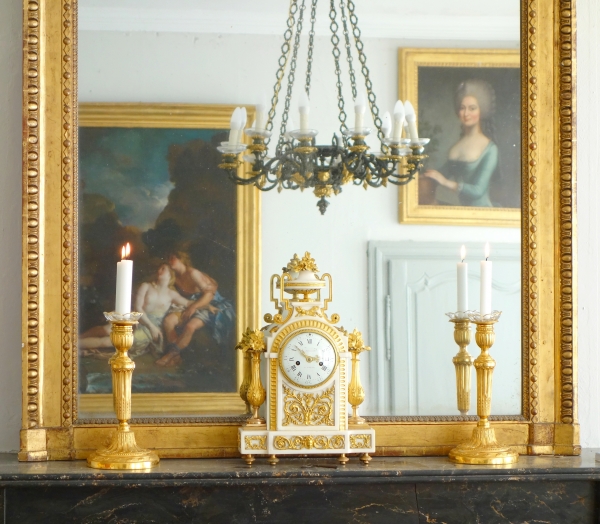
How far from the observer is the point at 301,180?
6.30 feet

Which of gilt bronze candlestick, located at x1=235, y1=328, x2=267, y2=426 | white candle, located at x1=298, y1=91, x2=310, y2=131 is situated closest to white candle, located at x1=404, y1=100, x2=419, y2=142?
white candle, located at x1=298, y1=91, x2=310, y2=131

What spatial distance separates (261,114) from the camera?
6.31 ft

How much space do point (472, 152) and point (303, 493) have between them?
83 centimetres

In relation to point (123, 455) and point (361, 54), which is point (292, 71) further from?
point (123, 455)

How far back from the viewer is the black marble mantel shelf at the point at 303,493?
5.69 ft

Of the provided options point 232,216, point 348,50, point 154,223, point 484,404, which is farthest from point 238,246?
point 484,404

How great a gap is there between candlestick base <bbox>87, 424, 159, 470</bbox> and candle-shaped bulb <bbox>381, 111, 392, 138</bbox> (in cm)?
83

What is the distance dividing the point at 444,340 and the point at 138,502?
74 cm

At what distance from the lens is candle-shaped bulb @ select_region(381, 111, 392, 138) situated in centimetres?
194

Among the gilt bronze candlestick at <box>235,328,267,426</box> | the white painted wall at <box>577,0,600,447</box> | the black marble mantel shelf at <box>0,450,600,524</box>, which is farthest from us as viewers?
the white painted wall at <box>577,0,600,447</box>

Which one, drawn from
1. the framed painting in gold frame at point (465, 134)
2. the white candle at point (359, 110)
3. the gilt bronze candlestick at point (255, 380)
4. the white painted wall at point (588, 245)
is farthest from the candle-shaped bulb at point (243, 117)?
the white painted wall at point (588, 245)

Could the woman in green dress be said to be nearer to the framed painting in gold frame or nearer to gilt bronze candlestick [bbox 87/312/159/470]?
the framed painting in gold frame

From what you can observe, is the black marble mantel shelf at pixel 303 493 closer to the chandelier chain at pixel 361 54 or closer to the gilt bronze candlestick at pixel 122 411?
the gilt bronze candlestick at pixel 122 411

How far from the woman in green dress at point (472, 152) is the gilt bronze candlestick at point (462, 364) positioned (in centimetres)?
27
